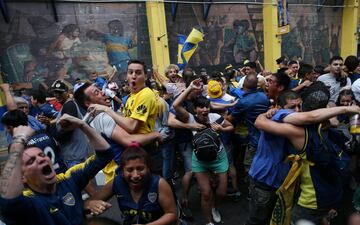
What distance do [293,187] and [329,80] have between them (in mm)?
3536

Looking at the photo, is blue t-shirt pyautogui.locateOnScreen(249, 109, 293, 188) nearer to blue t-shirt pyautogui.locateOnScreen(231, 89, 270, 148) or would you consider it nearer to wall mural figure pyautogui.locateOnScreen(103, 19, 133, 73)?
blue t-shirt pyautogui.locateOnScreen(231, 89, 270, 148)

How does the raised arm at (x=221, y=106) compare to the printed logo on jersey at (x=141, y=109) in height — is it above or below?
below

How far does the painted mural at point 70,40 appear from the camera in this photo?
9.96 m

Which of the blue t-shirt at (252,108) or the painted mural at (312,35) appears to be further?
the painted mural at (312,35)

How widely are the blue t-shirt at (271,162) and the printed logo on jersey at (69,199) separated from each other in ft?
5.67

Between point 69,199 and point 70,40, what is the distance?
984 centimetres

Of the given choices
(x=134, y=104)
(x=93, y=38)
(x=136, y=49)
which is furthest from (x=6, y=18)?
(x=134, y=104)

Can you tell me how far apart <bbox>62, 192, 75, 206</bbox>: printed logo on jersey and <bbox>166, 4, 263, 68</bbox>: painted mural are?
1114 cm

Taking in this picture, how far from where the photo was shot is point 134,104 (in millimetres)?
2795

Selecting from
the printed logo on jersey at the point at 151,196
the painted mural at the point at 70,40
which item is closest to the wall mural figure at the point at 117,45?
the painted mural at the point at 70,40

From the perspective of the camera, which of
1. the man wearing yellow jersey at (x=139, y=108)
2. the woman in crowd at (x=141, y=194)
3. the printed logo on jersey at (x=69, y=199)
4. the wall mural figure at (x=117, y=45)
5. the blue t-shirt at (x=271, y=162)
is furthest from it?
the wall mural figure at (x=117, y=45)

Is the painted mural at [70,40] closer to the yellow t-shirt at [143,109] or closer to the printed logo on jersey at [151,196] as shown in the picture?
the yellow t-shirt at [143,109]

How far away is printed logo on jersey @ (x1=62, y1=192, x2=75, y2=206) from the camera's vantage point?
211 cm

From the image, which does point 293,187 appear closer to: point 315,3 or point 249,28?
point 249,28
